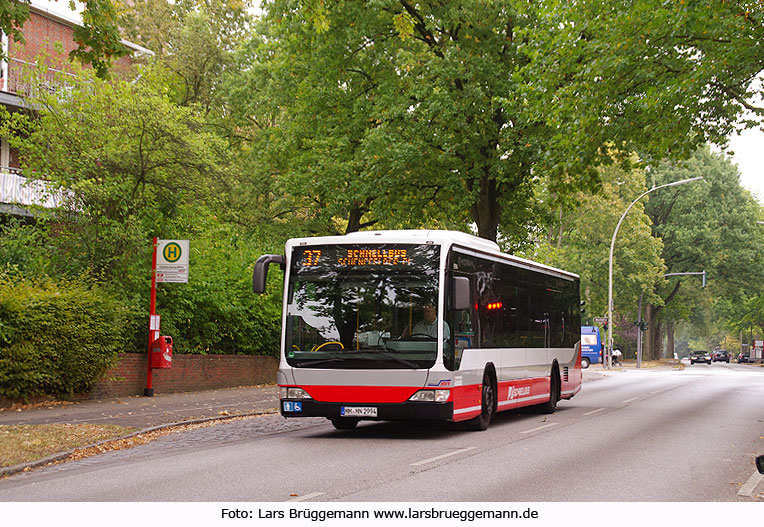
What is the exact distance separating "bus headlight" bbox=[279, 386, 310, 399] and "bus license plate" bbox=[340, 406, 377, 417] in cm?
59

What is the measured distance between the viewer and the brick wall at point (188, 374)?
66.9ft

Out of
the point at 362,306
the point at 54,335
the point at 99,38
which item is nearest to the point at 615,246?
the point at 54,335

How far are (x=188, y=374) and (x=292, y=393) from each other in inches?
384

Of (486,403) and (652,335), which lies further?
(652,335)

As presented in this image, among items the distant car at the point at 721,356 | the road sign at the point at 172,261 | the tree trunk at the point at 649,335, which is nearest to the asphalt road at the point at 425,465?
the road sign at the point at 172,261

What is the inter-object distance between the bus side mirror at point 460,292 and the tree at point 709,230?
188 ft

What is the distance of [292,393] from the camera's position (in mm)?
14242

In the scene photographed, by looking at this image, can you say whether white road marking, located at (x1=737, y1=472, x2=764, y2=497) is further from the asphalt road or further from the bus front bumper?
the bus front bumper

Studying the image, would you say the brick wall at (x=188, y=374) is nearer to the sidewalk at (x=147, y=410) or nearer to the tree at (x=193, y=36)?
the sidewalk at (x=147, y=410)

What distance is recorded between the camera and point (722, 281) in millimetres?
71000

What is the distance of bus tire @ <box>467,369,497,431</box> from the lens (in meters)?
15.5

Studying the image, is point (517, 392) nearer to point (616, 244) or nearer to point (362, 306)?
point (362, 306)

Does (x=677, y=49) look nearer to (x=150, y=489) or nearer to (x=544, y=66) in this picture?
(x=544, y=66)

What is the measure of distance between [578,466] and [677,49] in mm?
12733
